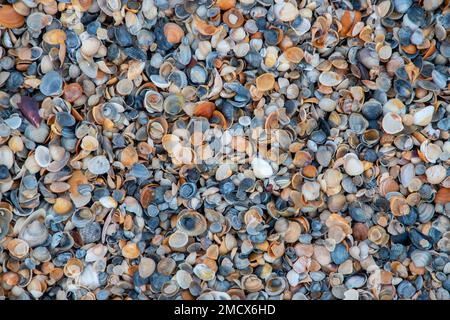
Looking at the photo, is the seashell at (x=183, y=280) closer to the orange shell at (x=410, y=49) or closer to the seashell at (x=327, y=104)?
the seashell at (x=327, y=104)

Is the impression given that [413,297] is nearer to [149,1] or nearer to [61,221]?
[61,221]

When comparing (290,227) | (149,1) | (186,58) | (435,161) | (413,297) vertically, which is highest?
(149,1)

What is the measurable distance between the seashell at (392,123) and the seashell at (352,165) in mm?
120

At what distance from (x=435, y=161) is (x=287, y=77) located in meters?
0.48

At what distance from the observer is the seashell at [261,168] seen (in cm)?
148

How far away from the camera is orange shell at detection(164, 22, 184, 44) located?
58.7 inches

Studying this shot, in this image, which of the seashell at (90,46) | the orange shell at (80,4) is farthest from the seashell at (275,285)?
the orange shell at (80,4)

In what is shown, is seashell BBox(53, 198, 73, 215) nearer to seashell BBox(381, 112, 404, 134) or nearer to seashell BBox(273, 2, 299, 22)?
seashell BBox(273, 2, 299, 22)

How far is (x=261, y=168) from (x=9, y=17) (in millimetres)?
811

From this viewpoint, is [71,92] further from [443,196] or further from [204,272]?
[443,196]

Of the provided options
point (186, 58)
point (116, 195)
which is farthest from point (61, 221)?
point (186, 58)

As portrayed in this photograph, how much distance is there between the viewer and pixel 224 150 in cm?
149

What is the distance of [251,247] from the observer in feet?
4.83

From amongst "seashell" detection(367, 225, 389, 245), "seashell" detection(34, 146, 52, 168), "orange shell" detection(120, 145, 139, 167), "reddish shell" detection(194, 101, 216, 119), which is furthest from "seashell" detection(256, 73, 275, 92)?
"seashell" detection(34, 146, 52, 168)
